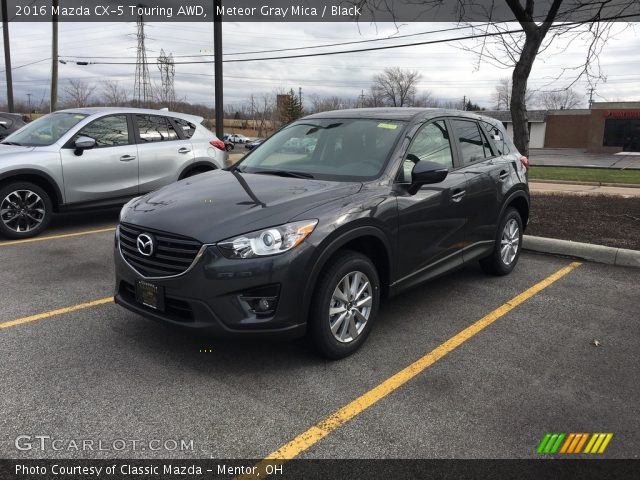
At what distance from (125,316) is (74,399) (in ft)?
4.33

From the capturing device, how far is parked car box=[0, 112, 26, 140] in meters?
11.6

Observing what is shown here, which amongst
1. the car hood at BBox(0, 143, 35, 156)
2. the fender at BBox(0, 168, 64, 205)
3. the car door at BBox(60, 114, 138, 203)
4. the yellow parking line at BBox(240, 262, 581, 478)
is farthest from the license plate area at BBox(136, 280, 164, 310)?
the car hood at BBox(0, 143, 35, 156)

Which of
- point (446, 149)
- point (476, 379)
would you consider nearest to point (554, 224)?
point (446, 149)

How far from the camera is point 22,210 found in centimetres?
701

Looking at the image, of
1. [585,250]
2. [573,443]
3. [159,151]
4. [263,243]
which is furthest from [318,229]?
[159,151]

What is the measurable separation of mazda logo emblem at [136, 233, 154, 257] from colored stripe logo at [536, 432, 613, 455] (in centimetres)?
256

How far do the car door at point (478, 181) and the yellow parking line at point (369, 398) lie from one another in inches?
26.7

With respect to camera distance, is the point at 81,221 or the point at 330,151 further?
the point at 81,221

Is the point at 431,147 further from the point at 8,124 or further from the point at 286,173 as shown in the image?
the point at 8,124

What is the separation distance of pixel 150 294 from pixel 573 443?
8.65ft

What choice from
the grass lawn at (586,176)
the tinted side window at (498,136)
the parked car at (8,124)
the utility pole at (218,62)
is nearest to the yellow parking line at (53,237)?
the tinted side window at (498,136)

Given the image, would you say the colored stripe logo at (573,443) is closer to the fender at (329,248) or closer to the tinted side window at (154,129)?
the fender at (329,248)

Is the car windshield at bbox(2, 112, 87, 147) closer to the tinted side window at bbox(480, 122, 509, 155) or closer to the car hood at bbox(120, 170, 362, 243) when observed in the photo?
the car hood at bbox(120, 170, 362, 243)

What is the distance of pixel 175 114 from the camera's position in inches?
341
